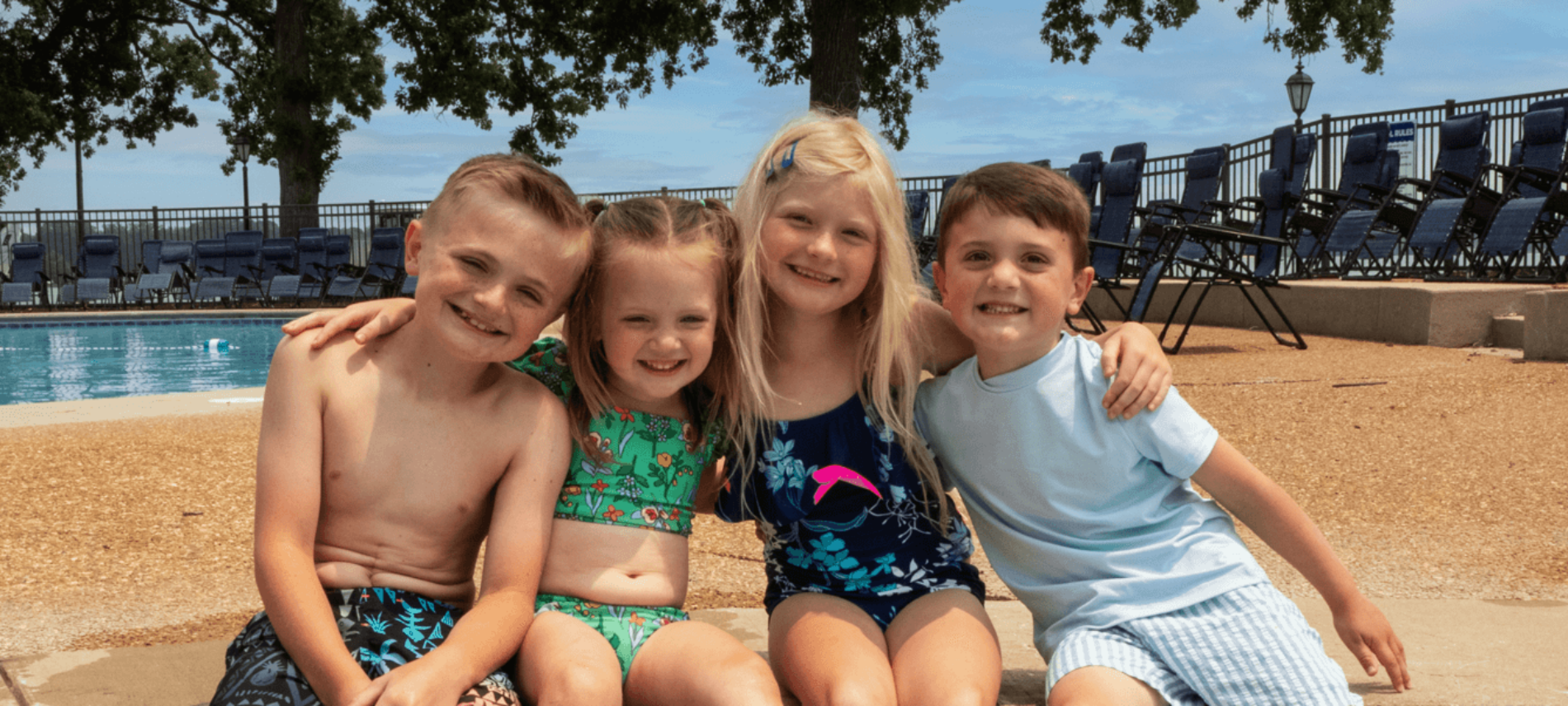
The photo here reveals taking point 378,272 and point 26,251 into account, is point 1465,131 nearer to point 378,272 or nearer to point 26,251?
point 378,272

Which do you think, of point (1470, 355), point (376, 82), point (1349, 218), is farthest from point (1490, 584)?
point (376, 82)

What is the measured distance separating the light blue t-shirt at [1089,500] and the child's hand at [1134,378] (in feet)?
0.07

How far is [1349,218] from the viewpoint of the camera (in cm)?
1023

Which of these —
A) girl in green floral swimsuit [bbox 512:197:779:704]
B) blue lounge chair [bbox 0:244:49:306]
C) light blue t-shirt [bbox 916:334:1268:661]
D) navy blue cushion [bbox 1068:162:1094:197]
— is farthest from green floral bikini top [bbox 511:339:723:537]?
blue lounge chair [bbox 0:244:49:306]

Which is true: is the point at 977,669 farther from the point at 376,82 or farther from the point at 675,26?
the point at 376,82

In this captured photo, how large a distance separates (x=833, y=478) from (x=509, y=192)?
687 mm

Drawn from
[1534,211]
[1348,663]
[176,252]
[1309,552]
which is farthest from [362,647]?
[176,252]

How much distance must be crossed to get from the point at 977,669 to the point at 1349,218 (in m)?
10.1

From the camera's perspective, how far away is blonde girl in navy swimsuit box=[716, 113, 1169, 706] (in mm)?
1828

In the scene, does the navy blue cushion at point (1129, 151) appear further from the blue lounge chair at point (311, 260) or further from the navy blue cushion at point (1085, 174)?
the blue lounge chair at point (311, 260)

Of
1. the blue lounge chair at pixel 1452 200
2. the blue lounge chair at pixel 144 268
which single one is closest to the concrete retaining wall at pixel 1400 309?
the blue lounge chair at pixel 1452 200

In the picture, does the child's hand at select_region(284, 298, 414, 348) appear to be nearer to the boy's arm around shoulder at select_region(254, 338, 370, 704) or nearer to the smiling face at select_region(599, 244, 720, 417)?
the boy's arm around shoulder at select_region(254, 338, 370, 704)

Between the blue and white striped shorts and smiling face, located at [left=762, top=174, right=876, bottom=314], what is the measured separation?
2.22ft

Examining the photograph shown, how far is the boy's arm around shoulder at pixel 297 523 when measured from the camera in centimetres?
151
